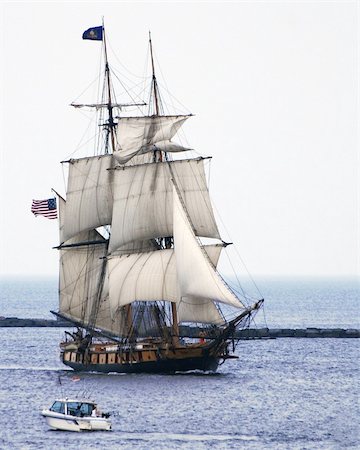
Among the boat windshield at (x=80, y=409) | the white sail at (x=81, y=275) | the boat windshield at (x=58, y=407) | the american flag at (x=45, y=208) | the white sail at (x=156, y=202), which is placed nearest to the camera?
the boat windshield at (x=80, y=409)

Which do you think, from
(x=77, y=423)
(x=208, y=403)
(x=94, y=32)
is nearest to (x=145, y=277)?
(x=208, y=403)

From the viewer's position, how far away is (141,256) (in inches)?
4129

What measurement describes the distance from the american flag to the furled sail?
465 inches

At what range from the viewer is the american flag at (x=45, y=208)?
116 meters

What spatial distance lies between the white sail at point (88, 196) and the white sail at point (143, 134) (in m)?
5.05

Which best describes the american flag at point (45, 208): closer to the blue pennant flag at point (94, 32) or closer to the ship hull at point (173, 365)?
the blue pennant flag at point (94, 32)

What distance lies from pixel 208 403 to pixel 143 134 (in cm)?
2747

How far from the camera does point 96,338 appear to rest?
4518 inches

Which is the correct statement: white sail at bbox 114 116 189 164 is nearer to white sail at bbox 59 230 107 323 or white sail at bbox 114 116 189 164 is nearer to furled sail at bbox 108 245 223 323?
furled sail at bbox 108 245 223 323

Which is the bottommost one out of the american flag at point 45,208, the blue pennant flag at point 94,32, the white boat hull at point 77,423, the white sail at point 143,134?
the white boat hull at point 77,423

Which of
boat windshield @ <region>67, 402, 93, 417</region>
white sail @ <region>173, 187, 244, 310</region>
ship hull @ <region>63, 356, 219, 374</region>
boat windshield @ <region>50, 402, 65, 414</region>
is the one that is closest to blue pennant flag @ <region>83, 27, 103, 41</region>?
white sail @ <region>173, 187, 244, 310</region>

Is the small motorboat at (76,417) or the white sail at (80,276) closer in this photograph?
the small motorboat at (76,417)

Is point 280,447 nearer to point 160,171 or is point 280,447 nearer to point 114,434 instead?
point 114,434

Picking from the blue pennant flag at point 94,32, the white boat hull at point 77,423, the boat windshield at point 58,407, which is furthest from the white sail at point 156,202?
the white boat hull at point 77,423
